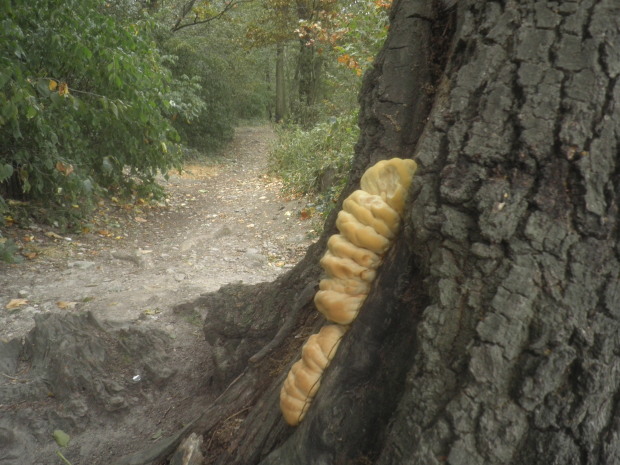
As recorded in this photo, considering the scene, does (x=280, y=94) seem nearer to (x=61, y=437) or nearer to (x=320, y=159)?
(x=320, y=159)

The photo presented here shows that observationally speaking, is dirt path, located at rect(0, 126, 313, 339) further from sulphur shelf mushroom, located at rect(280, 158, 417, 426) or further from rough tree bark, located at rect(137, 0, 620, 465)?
rough tree bark, located at rect(137, 0, 620, 465)

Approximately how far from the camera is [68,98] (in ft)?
17.0

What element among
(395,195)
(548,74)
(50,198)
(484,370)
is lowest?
(50,198)

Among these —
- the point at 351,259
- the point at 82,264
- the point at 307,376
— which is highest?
the point at 351,259

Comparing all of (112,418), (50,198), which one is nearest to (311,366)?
(112,418)

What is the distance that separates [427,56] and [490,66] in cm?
66

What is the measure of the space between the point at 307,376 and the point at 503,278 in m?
0.77

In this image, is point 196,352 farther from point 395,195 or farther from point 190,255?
point 190,255

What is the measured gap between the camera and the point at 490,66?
133 cm

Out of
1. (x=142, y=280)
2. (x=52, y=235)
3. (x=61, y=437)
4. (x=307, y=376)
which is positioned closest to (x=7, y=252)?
(x=142, y=280)

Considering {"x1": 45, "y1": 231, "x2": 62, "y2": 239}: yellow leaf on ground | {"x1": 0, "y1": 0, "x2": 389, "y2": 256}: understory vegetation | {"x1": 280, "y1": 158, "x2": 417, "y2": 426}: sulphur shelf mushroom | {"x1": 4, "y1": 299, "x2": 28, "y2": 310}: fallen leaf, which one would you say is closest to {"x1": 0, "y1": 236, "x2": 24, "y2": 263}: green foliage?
{"x1": 0, "y1": 0, "x2": 389, "y2": 256}: understory vegetation

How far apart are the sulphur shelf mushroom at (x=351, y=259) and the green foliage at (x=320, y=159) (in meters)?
5.65

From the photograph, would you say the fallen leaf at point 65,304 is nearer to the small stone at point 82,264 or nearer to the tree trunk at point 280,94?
the small stone at point 82,264

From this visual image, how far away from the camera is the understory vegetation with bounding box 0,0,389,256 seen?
4.76 m
